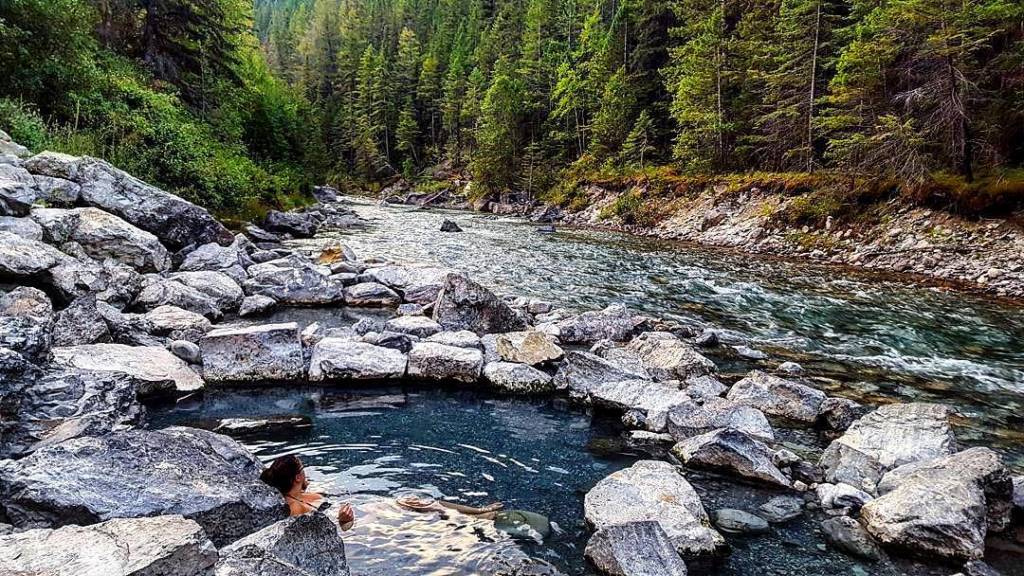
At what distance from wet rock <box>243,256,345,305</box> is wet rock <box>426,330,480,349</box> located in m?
3.75

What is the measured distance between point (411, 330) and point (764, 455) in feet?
18.5

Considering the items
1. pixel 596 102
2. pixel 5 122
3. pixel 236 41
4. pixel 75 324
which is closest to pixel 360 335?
pixel 75 324

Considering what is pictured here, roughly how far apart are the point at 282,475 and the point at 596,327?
21.8 feet

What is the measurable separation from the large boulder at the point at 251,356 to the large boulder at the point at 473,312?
281 cm

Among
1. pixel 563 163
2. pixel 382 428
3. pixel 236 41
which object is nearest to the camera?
pixel 382 428

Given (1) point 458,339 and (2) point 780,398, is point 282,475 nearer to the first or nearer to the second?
(1) point 458,339

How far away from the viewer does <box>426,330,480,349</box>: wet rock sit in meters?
8.30

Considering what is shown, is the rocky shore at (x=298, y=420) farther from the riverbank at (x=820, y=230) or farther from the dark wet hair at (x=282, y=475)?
the riverbank at (x=820, y=230)

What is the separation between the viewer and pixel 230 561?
8.51 feet

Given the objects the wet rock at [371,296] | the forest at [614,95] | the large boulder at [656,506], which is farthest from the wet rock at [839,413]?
the forest at [614,95]

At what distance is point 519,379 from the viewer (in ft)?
23.9

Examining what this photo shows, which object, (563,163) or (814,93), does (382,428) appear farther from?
(563,163)

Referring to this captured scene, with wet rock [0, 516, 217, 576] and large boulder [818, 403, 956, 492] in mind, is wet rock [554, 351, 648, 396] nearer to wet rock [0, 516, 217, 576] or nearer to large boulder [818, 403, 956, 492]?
large boulder [818, 403, 956, 492]

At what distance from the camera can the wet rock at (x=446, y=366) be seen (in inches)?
294
